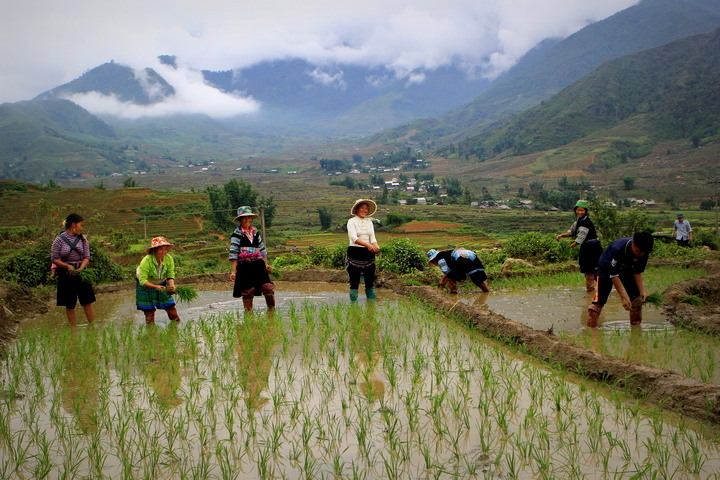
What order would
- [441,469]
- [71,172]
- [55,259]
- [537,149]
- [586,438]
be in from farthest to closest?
[71,172] → [537,149] → [55,259] → [586,438] → [441,469]

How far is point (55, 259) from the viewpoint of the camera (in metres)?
7.45

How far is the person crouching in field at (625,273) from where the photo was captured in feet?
21.1

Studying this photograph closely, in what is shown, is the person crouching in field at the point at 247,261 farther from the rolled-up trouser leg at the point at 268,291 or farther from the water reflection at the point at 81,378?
the water reflection at the point at 81,378

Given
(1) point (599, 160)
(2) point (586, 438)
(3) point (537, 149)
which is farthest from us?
(3) point (537, 149)

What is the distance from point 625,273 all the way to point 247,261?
4902mm

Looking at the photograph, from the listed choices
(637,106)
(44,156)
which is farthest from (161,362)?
(44,156)

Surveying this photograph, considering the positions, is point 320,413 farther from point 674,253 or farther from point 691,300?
point 674,253

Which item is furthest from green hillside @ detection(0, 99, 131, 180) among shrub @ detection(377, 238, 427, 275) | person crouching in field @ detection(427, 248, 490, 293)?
person crouching in field @ detection(427, 248, 490, 293)

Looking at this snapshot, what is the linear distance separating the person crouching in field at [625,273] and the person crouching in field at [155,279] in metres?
5.38

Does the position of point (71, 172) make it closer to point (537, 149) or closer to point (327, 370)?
point (537, 149)

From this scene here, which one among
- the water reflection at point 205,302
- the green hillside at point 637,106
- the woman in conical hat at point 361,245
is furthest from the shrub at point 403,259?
the green hillside at point 637,106

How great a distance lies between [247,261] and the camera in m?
7.97

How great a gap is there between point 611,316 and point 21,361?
286 inches

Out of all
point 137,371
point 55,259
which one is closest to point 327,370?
point 137,371
